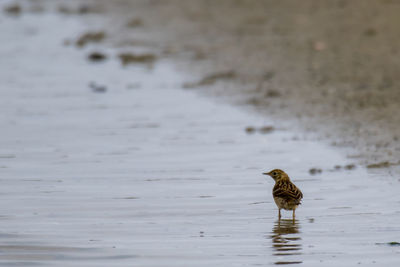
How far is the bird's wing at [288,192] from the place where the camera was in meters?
7.53

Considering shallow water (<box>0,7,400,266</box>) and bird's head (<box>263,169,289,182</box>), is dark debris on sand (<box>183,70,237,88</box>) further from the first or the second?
bird's head (<box>263,169,289,182</box>)

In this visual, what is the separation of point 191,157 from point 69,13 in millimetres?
18769

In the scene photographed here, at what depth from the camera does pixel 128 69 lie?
17.0m

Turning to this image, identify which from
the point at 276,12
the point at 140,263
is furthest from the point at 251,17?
the point at 140,263

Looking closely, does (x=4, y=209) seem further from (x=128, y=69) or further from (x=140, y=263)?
(x=128, y=69)

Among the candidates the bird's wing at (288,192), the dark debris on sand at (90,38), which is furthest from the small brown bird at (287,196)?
the dark debris on sand at (90,38)

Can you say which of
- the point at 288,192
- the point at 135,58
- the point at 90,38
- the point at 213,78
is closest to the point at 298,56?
the point at 213,78

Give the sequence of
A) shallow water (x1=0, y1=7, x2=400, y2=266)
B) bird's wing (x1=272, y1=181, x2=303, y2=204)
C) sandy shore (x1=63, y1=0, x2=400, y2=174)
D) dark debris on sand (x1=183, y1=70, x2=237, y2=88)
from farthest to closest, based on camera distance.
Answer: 1. dark debris on sand (x1=183, y1=70, x2=237, y2=88)
2. sandy shore (x1=63, y1=0, x2=400, y2=174)
3. bird's wing (x1=272, y1=181, x2=303, y2=204)
4. shallow water (x1=0, y1=7, x2=400, y2=266)

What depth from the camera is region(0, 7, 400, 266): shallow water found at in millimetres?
6691

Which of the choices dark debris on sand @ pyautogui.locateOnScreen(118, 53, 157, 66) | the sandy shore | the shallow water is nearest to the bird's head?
the shallow water

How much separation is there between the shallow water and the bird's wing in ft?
0.71

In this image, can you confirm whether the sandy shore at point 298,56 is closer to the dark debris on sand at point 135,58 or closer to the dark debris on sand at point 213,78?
the dark debris on sand at point 213,78

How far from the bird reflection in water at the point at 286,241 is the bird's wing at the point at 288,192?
0.21 meters

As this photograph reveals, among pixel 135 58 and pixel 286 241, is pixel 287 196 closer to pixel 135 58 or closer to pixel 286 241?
pixel 286 241
